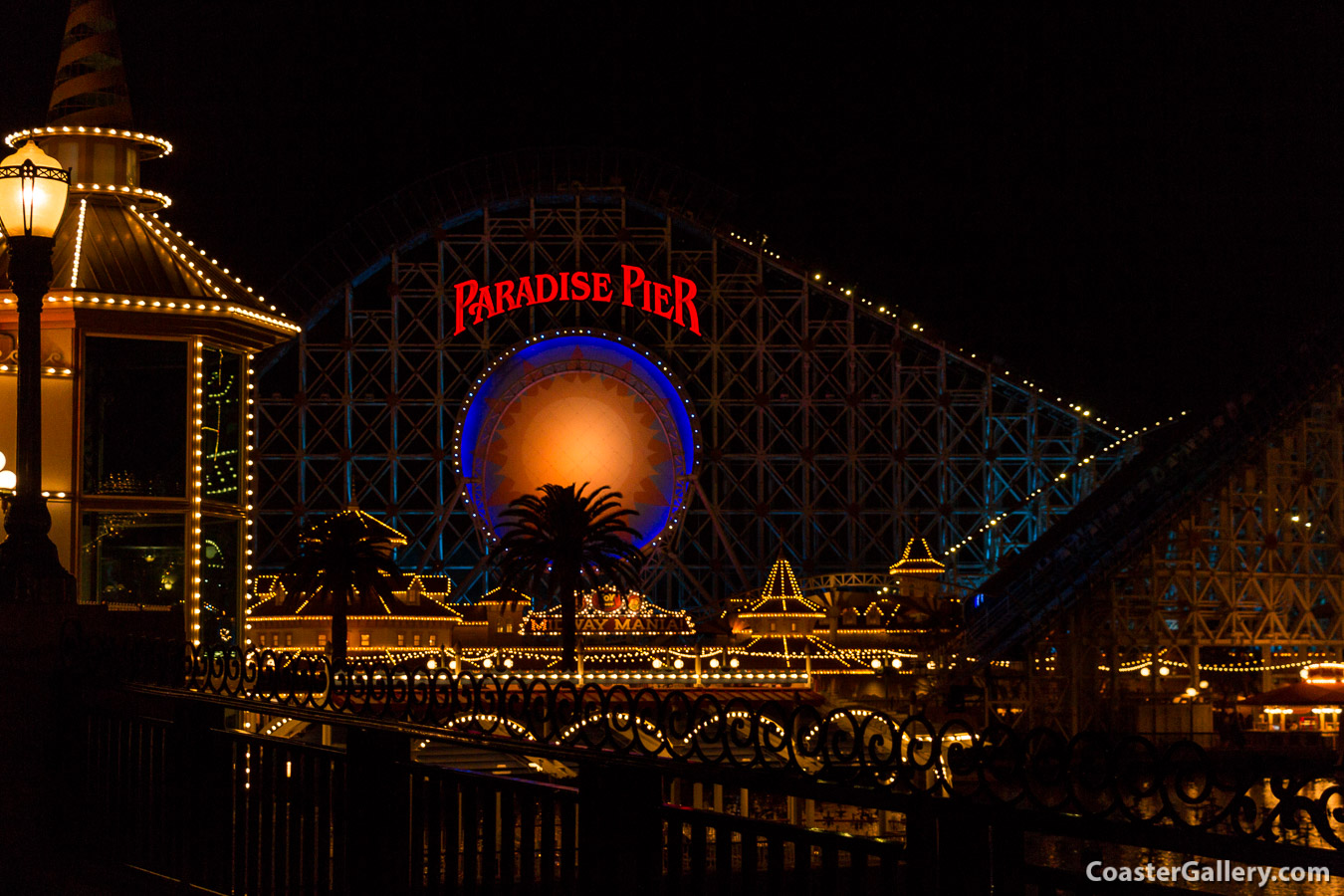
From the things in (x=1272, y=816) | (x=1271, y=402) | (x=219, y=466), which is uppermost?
(x=1271, y=402)

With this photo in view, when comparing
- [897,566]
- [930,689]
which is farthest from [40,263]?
[897,566]

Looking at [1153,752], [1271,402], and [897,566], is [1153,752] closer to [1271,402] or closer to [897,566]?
[1271,402]

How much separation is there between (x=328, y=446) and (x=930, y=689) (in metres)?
27.2

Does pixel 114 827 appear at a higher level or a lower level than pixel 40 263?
lower

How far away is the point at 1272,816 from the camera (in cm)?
390

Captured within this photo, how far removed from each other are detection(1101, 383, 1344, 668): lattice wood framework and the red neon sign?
53.9 feet

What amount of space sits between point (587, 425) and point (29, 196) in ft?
130

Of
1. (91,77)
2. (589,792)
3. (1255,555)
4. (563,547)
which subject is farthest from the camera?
(1255,555)

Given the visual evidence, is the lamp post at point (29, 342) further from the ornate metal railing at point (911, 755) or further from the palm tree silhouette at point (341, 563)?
the palm tree silhouette at point (341, 563)

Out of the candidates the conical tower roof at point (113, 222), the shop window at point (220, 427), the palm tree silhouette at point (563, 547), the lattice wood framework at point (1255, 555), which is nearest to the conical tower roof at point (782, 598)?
the palm tree silhouette at point (563, 547)

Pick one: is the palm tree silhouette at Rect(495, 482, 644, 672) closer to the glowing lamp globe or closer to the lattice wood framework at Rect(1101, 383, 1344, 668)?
the lattice wood framework at Rect(1101, 383, 1344, 668)

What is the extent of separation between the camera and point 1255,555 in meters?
40.1

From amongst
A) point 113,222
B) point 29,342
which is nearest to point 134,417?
point 113,222

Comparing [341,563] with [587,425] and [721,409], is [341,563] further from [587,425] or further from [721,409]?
[721,409]
